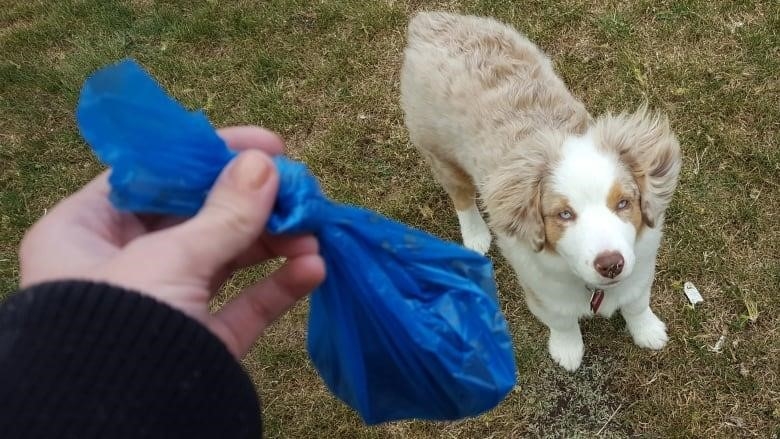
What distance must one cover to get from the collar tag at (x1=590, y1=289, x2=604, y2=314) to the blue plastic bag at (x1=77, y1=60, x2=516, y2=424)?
96 cm

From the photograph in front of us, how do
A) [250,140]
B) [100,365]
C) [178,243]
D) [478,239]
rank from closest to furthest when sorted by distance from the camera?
1. [100,365]
2. [178,243]
3. [250,140]
4. [478,239]

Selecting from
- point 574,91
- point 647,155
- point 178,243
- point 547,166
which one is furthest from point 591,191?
point 574,91

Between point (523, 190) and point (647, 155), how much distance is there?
50cm

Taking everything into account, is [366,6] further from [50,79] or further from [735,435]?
[735,435]

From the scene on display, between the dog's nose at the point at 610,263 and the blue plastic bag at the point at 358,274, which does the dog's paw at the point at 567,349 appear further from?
the blue plastic bag at the point at 358,274

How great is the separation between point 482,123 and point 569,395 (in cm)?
145

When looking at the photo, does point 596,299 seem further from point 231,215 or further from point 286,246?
point 231,215

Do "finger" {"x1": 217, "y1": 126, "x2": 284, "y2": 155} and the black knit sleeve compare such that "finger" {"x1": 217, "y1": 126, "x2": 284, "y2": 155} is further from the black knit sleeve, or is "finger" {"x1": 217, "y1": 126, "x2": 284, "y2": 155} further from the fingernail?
the black knit sleeve

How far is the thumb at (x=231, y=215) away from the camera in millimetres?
1440

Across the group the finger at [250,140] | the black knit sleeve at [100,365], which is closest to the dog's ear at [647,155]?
the finger at [250,140]

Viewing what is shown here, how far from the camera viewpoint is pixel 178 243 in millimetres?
1426

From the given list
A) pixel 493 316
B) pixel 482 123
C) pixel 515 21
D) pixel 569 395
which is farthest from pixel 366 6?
pixel 493 316

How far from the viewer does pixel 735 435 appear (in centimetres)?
320

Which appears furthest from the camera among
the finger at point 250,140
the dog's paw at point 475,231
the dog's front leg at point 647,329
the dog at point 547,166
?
the dog's paw at point 475,231
